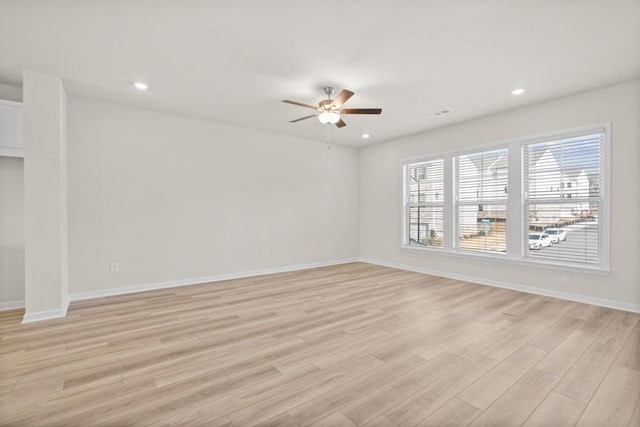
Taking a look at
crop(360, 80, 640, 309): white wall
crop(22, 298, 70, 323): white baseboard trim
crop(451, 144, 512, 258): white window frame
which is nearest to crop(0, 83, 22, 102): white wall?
crop(22, 298, 70, 323): white baseboard trim

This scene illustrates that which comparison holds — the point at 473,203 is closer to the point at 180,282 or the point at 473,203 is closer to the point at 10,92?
the point at 180,282

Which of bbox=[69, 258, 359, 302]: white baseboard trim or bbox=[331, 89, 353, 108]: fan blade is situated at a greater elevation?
bbox=[331, 89, 353, 108]: fan blade

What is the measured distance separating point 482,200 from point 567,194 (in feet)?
3.86

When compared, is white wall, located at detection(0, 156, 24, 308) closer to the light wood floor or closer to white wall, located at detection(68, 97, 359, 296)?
the light wood floor

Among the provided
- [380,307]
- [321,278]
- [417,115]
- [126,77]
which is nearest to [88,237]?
[126,77]

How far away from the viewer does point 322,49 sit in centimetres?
286

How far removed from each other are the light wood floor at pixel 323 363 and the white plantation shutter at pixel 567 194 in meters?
0.80

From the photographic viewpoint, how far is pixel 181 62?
312 centimetres

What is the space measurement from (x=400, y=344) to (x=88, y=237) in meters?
4.42

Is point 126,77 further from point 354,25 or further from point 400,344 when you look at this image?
point 400,344

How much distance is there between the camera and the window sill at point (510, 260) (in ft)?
12.7

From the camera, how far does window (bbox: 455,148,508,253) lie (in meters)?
4.82

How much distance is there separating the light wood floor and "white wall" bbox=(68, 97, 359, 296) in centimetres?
87

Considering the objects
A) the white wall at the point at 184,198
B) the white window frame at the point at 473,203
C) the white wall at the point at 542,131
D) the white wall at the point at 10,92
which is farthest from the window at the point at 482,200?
the white wall at the point at 10,92
